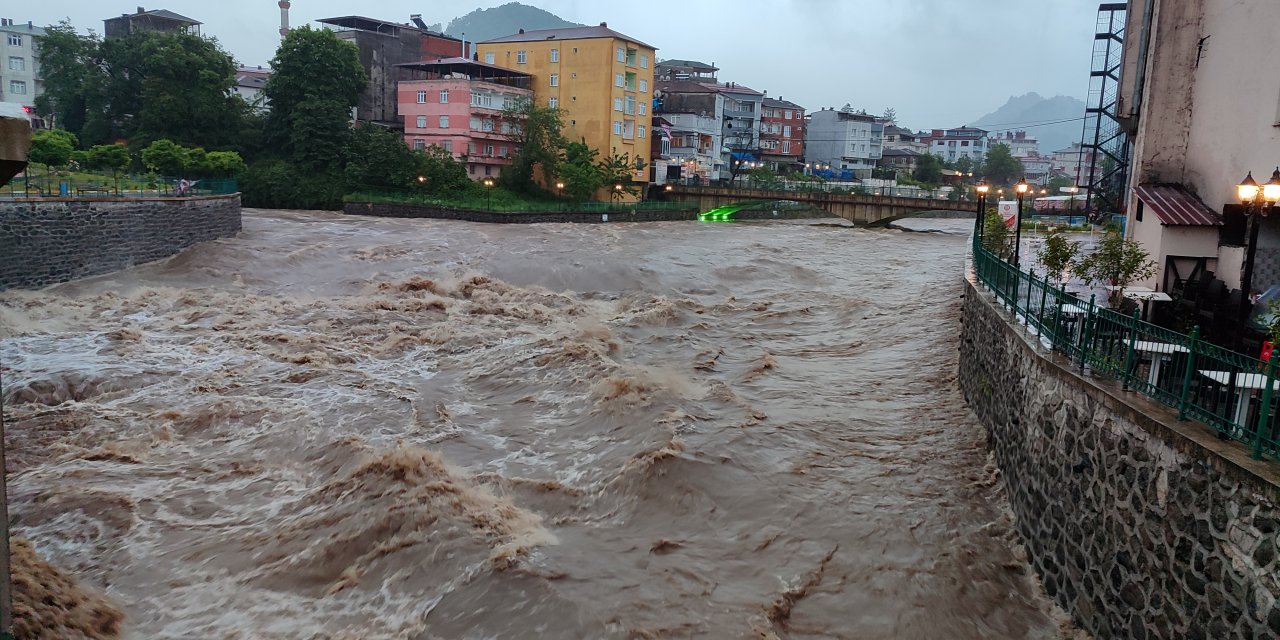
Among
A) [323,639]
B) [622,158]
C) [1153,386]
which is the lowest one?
[323,639]

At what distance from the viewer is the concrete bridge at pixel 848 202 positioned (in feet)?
180

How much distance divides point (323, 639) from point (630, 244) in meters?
34.6

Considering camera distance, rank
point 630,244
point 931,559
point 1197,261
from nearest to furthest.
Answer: point 931,559 < point 1197,261 < point 630,244

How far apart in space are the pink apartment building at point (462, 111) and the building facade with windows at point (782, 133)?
43.6 meters

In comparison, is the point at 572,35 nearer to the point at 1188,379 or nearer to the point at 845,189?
the point at 845,189

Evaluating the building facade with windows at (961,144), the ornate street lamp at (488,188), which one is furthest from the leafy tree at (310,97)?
the building facade with windows at (961,144)

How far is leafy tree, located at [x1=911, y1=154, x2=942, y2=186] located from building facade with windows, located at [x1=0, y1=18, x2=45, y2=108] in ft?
292

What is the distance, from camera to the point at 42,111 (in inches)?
2297

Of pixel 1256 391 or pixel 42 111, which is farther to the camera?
pixel 42 111

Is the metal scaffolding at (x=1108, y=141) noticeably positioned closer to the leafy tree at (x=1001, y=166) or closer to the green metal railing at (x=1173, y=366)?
the green metal railing at (x=1173, y=366)

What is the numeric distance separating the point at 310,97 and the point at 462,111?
992cm

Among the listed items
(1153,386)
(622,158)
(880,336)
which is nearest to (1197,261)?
(880,336)

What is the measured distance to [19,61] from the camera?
69.2 meters

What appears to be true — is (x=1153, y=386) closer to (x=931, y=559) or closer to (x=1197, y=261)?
(x=931, y=559)
